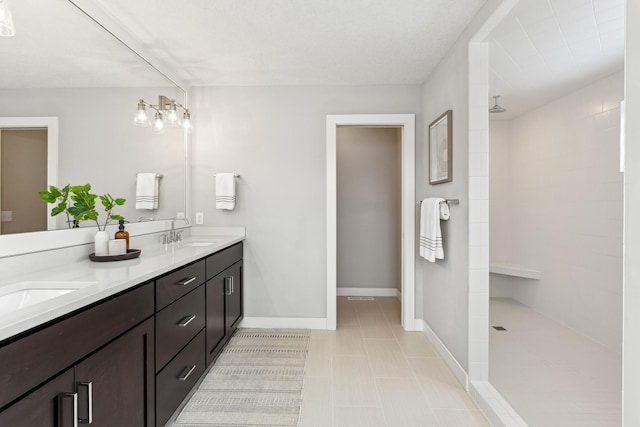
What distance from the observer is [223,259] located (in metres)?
2.61

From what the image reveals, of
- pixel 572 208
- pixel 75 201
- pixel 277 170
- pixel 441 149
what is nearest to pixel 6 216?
pixel 75 201

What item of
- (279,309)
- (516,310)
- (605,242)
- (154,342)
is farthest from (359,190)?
(154,342)

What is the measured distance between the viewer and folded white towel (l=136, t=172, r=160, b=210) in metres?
2.46

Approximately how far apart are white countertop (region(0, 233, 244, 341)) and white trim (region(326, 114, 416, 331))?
1.30m

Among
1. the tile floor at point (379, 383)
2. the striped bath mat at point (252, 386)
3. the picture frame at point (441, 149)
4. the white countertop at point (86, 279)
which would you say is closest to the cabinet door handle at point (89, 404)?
the white countertop at point (86, 279)

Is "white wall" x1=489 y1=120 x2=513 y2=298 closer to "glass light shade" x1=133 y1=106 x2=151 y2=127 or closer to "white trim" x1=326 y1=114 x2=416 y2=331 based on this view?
"white trim" x1=326 y1=114 x2=416 y2=331

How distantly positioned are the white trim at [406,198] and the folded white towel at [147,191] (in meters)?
1.48

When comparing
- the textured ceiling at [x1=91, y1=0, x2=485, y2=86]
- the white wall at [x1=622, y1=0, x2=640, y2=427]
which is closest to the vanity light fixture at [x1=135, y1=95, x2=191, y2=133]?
the textured ceiling at [x1=91, y1=0, x2=485, y2=86]

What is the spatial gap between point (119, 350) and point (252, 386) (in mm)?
1136

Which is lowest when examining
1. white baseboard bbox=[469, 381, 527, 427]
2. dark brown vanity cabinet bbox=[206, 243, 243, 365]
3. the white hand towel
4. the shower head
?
white baseboard bbox=[469, 381, 527, 427]

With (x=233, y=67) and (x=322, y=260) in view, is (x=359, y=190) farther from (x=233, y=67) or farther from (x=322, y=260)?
(x=233, y=67)

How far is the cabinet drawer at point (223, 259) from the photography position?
232 centimetres

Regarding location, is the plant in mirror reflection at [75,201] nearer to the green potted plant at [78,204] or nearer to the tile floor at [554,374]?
the green potted plant at [78,204]

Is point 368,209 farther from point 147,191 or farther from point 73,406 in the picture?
point 73,406
